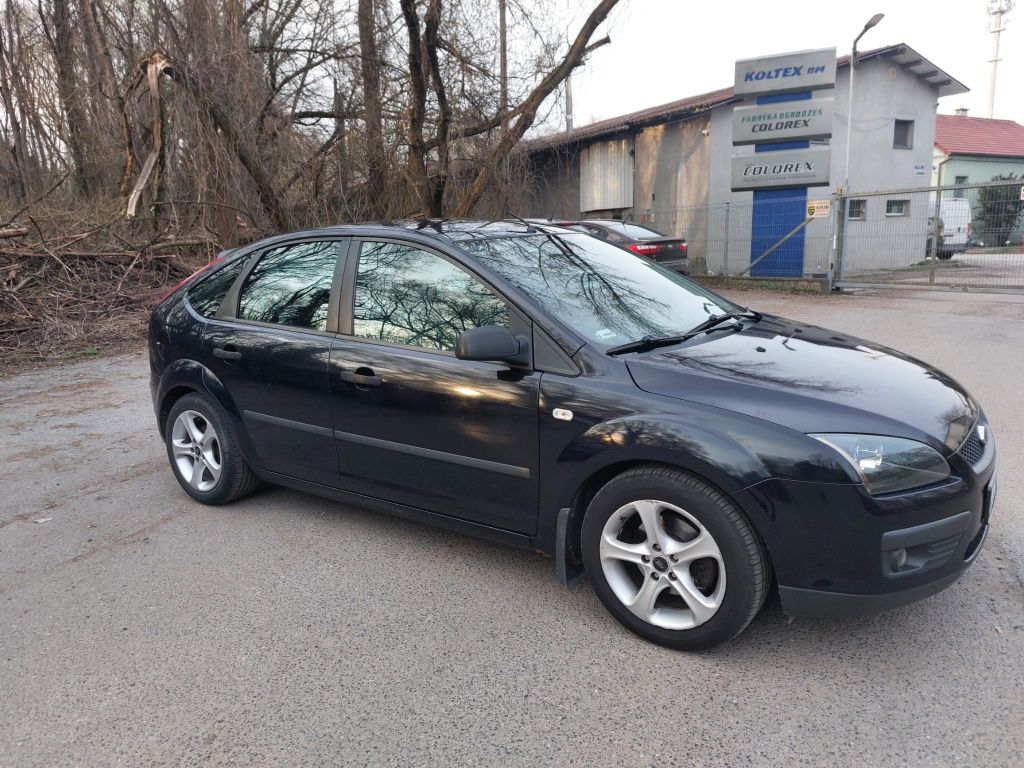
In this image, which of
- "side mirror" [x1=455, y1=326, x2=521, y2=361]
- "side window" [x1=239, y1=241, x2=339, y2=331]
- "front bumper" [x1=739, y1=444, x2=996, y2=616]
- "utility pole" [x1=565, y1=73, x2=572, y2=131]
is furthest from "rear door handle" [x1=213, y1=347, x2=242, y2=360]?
"utility pole" [x1=565, y1=73, x2=572, y2=131]

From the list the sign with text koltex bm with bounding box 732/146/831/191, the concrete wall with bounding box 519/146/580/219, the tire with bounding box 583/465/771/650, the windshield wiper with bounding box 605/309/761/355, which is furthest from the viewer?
the concrete wall with bounding box 519/146/580/219

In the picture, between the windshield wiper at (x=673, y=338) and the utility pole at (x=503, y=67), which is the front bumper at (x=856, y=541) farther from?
the utility pole at (x=503, y=67)

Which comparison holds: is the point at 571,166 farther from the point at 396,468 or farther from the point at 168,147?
the point at 396,468

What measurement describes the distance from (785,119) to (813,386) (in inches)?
600

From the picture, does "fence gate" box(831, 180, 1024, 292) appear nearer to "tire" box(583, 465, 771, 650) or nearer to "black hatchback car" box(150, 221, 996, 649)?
"black hatchback car" box(150, 221, 996, 649)

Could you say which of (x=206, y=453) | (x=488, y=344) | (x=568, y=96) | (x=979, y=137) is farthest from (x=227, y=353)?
(x=979, y=137)

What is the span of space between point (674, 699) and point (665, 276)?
234 centimetres

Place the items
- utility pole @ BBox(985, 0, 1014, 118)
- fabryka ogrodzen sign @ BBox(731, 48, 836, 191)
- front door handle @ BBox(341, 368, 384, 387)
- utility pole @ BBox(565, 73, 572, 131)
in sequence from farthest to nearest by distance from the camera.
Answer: utility pole @ BBox(985, 0, 1014, 118), fabryka ogrodzen sign @ BBox(731, 48, 836, 191), utility pole @ BBox(565, 73, 572, 131), front door handle @ BBox(341, 368, 384, 387)

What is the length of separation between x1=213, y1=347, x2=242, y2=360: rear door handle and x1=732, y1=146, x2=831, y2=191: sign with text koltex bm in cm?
1477

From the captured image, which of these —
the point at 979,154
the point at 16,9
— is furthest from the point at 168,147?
the point at 979,154

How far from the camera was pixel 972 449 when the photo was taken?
9.23ft

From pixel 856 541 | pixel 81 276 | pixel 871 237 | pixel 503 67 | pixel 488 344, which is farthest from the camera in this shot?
pixel 871 237

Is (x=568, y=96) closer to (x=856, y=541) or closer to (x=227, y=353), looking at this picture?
(x=227, y=353)

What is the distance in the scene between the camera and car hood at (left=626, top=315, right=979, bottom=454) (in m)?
2.65
